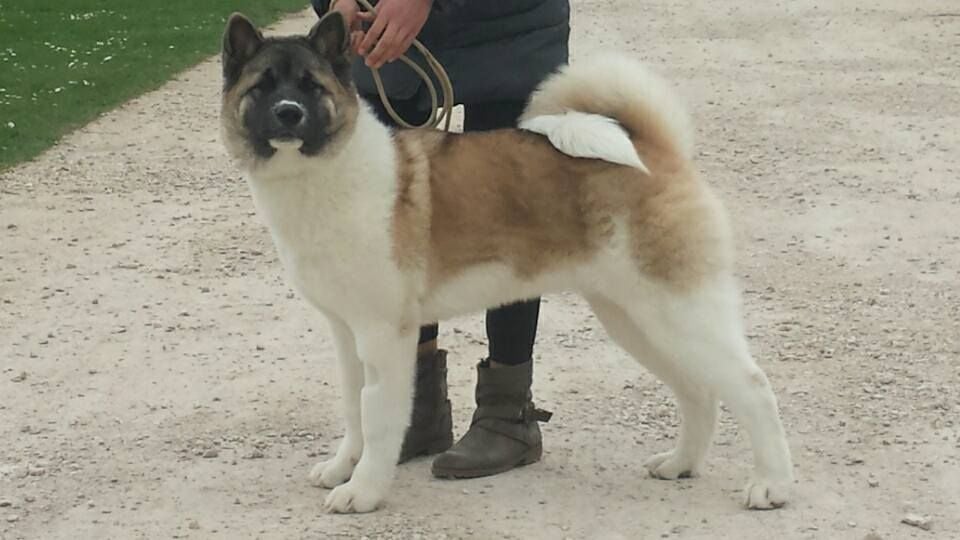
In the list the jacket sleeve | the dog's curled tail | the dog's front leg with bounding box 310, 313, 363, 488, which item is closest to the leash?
the jacket sleeve

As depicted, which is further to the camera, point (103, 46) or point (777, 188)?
point (103, 46)

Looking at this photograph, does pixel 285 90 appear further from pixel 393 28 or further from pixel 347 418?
pixel 347 418

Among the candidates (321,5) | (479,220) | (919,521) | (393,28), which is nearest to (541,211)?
(479,220)

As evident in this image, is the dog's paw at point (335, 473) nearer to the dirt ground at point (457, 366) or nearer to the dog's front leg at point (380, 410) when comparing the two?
the dirt ground at point (457, 366)

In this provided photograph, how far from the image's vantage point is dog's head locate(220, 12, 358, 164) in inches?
169

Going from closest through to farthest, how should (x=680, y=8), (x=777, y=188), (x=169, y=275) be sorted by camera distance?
(x=169, y=275) → (x=777, y=188) → (x=680, y=8)

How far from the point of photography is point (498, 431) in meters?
5.05

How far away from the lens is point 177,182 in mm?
9531

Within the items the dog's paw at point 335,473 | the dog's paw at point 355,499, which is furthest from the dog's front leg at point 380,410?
the dog's paw at point 335,473

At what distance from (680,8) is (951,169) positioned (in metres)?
9.24

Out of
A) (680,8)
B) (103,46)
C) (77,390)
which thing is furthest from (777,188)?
(680,8)

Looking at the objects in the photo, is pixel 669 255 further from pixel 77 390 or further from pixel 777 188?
pixel 777 188

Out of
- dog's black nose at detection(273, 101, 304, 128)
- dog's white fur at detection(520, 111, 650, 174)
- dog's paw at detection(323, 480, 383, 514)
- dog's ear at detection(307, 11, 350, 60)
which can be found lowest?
dog's paw at detection(323, 480, 383, 514)

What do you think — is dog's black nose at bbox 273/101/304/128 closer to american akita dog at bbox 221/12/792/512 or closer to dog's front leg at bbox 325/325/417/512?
american akita dog at bbox 221/12/792/512
